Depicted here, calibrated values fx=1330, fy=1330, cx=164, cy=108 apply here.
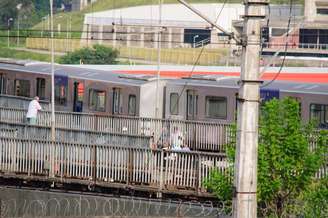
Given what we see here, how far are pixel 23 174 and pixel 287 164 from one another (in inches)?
418

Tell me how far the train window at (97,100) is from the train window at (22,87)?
4386 millimetres

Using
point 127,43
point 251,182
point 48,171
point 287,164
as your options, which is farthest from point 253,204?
point 127,43

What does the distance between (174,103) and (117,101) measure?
209 cm

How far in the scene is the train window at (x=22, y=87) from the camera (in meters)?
53.2

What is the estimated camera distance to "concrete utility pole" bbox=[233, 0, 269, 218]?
17453mm

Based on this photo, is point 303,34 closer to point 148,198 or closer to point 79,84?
point 79,84

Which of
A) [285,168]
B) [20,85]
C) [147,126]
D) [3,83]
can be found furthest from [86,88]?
[285,168]

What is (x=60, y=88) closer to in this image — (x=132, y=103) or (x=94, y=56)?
(x=132, y=103)

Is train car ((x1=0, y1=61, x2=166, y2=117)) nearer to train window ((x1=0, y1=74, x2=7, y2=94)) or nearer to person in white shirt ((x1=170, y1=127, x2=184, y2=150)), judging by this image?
train window ((x1=0, y1=74, x2=7, y2=94))

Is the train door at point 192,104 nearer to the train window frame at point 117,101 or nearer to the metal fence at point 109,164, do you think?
the train window frame at point 117,101

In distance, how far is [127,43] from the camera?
13600cm

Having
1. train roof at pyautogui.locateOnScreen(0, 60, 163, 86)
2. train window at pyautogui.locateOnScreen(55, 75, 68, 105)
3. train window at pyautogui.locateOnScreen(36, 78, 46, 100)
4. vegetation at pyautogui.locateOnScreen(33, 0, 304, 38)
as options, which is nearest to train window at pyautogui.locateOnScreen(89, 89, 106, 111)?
Result: train roof at pyautogui.locateOnScreen(0, 60, 163, 86)

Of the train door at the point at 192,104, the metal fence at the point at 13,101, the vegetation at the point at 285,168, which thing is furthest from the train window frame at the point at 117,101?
the vegetation at the point at 285,168

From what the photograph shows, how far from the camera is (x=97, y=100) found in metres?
49.3
